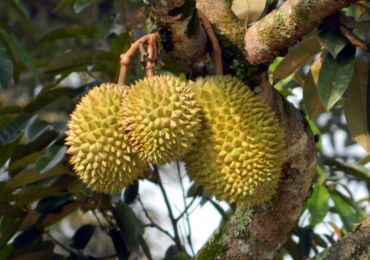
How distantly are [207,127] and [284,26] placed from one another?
270mm

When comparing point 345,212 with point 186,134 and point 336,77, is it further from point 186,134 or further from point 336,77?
point 186,134

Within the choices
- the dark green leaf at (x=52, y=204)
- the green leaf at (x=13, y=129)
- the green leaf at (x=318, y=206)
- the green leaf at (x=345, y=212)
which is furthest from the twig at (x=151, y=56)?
the green leaf at (x=345, y=212)

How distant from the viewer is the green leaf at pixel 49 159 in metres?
Result: 1.98

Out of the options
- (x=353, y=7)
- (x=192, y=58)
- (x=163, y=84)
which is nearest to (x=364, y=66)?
(x=353, y=7)

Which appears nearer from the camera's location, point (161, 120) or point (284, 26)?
point (161, 120)

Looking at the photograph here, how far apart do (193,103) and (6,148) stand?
0.75 metres

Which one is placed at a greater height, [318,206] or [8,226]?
[8,226]

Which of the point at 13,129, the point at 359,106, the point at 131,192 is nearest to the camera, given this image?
the point at 359,106

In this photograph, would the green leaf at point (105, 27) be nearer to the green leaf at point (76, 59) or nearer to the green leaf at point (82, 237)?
the green leaf at point (76, 59)

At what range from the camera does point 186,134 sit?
149cm

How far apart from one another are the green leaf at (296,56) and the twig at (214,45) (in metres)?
0.29

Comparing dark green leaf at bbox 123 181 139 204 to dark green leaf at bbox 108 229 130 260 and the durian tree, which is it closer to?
the durian tree

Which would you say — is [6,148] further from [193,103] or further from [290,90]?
[290,90]

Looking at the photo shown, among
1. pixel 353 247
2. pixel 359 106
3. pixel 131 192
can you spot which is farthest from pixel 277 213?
pixel 131 192
